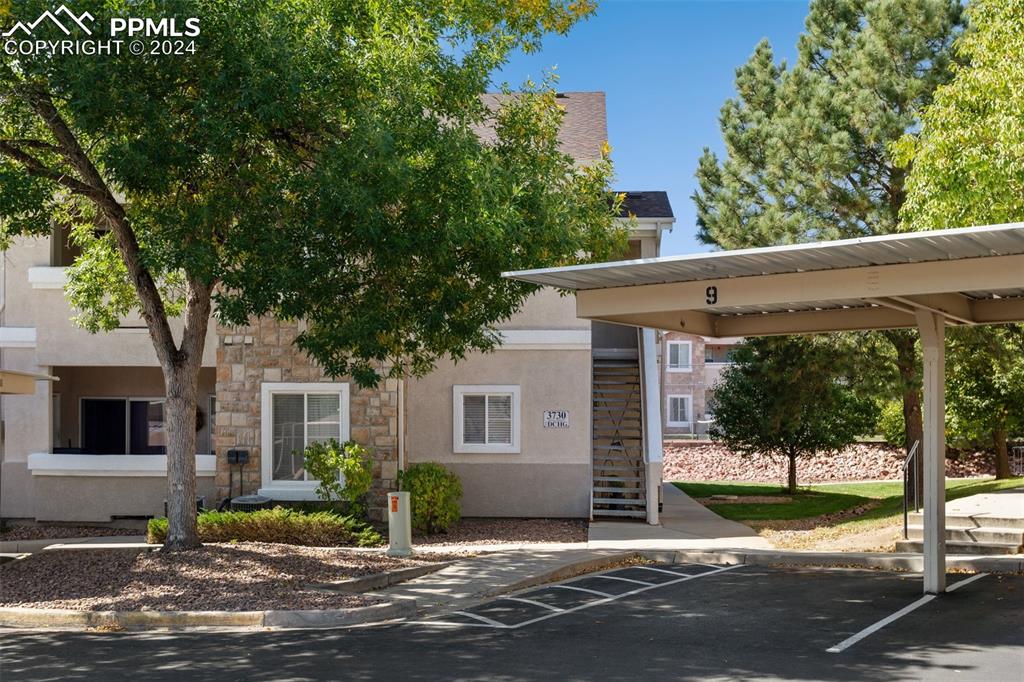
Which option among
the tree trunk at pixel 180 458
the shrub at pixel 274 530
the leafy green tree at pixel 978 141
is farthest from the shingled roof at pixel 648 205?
the tree trunk at pixel 180 458

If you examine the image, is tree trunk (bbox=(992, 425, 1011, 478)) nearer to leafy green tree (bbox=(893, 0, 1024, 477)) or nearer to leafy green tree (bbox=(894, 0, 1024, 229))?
leafy green tree (bbox=(893, 0, 1024, 477))

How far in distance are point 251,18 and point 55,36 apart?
6.94 ft

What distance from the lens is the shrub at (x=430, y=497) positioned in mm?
18859

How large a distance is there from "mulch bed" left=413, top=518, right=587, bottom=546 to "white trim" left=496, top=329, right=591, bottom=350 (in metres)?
3.28

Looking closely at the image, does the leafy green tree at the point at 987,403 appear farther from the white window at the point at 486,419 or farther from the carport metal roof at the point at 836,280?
the carport metal roof at the point at 836,280

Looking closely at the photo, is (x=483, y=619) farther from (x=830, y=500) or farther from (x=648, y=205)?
(x=830, y=500)

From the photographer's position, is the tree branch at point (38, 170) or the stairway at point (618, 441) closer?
the tree branch at point (38, 170)

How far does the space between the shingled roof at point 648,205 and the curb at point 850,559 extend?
8416 millimetres

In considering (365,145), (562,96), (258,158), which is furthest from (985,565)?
(562,96)

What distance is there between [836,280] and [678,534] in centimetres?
756

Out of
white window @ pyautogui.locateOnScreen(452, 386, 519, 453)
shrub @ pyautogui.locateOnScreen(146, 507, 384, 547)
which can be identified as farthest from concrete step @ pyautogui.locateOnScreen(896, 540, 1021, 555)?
shrub @ pyautogui.locateOnScreen(146, 507, 384, 547)

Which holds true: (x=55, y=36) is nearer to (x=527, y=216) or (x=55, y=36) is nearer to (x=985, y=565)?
(x=527, y=216)

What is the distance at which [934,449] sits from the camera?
13.0m

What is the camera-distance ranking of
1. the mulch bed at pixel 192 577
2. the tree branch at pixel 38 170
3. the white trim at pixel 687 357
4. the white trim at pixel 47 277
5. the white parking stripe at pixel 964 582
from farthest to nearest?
the white trim at pixel 687 357
the white trim at pixel 47 277
the tree branch at pixel 38 170
the white parking stripe at pixel 964 582
the mulch bed at pixel 192 577
